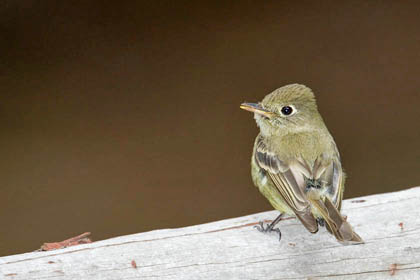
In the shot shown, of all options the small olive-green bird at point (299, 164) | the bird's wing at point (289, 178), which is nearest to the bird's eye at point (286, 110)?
the small olive-green bird at point (299, 164)

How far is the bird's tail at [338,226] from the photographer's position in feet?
8.57

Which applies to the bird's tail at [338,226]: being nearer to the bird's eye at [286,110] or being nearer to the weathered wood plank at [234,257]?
the weathered wood plank at [234,257]

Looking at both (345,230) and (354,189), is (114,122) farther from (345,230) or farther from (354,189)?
(345,230)

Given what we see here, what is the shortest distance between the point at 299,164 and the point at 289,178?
0.12 meters

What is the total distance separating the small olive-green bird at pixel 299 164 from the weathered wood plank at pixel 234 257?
0.11m

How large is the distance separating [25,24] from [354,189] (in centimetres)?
329

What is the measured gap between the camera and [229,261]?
2.77 meters

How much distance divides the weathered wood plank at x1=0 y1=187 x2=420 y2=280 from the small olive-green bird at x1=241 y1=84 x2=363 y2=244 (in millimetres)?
111

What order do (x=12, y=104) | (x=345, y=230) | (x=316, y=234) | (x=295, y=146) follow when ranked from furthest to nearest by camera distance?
(x=12, y=104), (x=295, y=146), (x=316, y=234), (x=345, y=230)

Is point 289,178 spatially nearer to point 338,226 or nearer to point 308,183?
point 308,183

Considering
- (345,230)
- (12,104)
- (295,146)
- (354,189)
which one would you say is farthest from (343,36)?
(345,230)

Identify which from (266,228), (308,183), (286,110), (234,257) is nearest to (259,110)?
(286,110)

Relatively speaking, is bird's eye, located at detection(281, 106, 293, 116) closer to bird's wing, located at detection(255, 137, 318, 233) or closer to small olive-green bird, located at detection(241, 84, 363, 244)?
small olive-green bird, located at detection(241, 84, 363, 244)

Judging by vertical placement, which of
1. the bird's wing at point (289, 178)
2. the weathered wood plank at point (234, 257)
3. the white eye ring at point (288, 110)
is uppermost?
Result: the white eye ring at point (288, 110)
